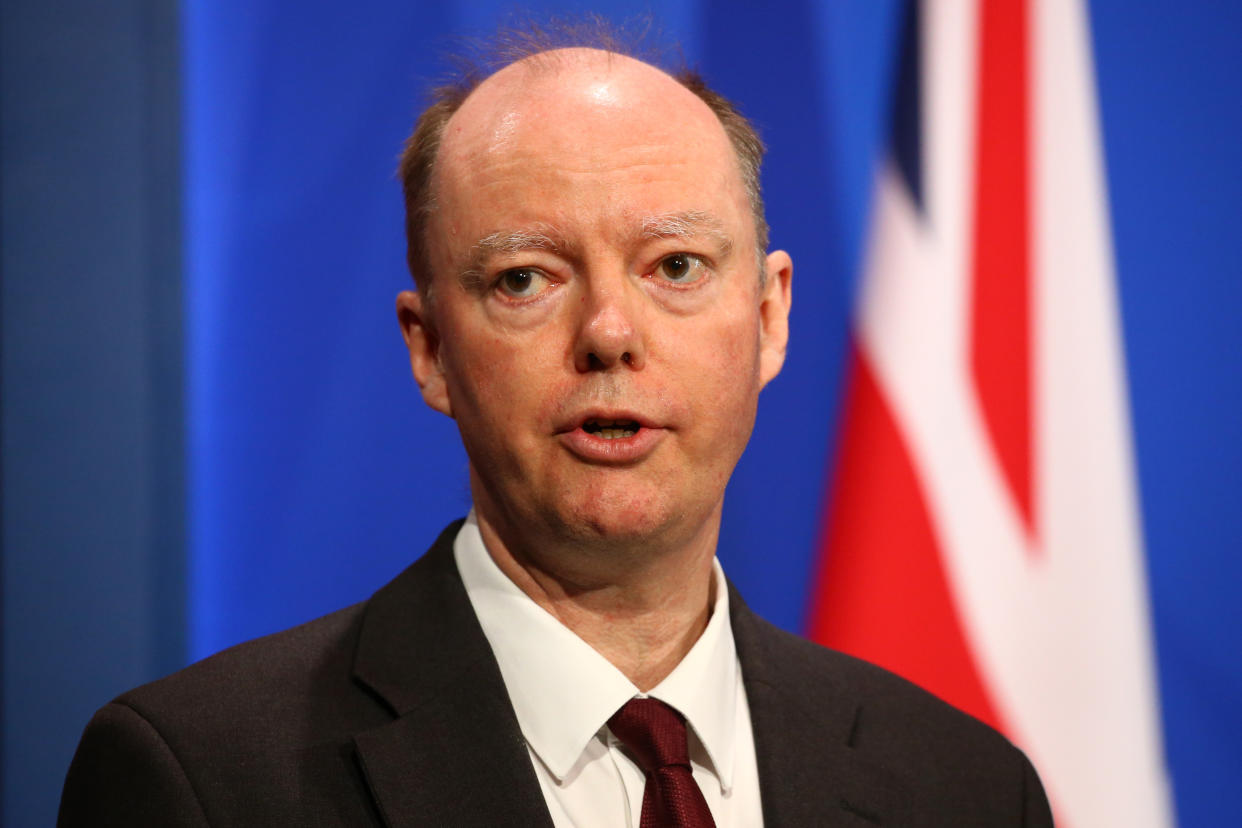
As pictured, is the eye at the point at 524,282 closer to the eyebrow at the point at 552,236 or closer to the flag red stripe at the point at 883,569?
the eyebrow at the point at 552,236

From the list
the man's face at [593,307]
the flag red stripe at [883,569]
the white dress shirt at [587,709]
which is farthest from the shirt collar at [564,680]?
the flag red stripe at [883,569]

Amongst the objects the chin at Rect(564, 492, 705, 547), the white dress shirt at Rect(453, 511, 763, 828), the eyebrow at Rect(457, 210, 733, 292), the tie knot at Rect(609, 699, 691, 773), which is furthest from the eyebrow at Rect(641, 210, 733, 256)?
the tie knot at Rect(609, 699, 691, 773)

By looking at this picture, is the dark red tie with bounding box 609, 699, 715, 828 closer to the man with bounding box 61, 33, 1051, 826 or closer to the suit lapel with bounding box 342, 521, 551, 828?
the man with bounding box 61, 33, 1051, 826

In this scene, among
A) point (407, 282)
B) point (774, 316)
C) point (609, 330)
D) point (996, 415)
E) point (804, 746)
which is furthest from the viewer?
point (996, 415)

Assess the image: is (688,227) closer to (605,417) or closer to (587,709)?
(605,417)

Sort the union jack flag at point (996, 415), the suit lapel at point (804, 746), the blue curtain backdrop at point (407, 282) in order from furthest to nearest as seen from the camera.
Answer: the union jack flag at point (996, 415)
the blue curtain backdrop at point (407, 282)
the suit lapel at point (804, 746)

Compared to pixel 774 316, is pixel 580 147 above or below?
above

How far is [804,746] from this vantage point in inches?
68.5

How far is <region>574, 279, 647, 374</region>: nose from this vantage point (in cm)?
149

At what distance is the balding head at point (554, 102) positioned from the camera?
1.65 metres

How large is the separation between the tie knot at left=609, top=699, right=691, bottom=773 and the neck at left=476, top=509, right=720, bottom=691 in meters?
0.08

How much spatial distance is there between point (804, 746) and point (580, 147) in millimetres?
891

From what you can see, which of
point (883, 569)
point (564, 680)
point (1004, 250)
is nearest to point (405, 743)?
point (564, 680)

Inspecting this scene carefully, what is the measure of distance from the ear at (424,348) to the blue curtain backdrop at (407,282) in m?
0.69
